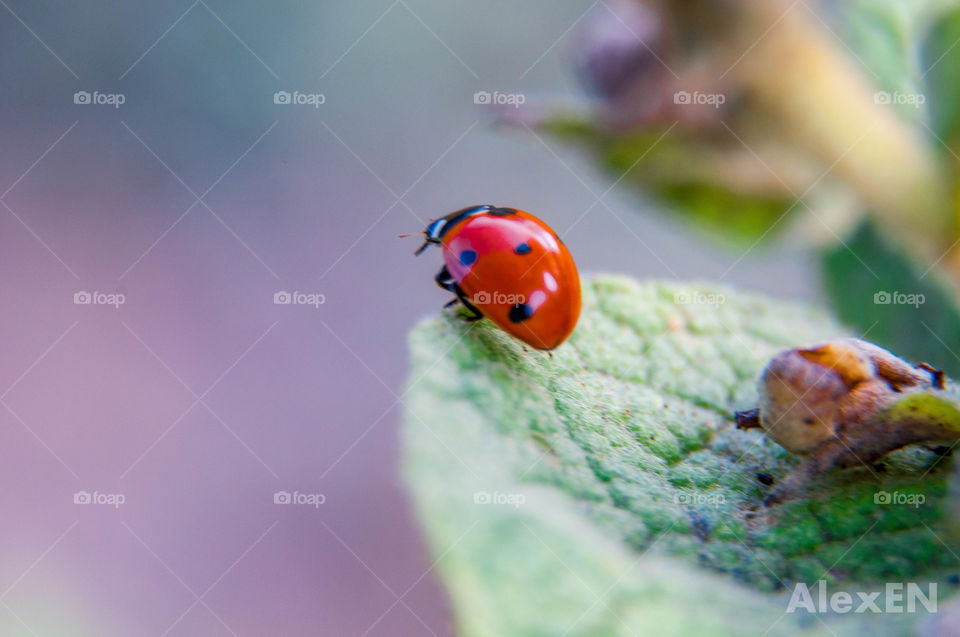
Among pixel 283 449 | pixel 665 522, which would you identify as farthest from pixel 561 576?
pixel 283 449

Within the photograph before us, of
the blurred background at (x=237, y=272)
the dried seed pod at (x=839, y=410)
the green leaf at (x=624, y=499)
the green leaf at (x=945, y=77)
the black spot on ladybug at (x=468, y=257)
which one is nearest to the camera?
the green leaf at (x=624, y=499)

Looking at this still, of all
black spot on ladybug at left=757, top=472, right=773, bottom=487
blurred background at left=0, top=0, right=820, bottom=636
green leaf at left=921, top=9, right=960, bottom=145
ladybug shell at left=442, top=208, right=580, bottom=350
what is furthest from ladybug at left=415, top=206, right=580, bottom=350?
blurred background at left=0, top=0, right=820, bottom=636

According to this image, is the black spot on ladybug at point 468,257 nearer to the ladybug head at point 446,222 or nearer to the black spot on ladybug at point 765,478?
the ladybug head at point 446,222

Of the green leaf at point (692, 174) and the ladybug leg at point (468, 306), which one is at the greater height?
the green leaf at point (692, 174)

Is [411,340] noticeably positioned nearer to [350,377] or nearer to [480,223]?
[480,223]

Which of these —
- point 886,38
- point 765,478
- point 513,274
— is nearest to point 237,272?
point 513,274

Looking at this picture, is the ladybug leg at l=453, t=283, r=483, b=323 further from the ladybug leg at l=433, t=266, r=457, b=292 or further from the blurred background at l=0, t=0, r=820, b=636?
the blurred background at l=0, t=0, r=820, b=636

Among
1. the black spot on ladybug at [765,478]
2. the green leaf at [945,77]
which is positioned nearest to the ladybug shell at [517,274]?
the black spot on ladybug at [765,478]
